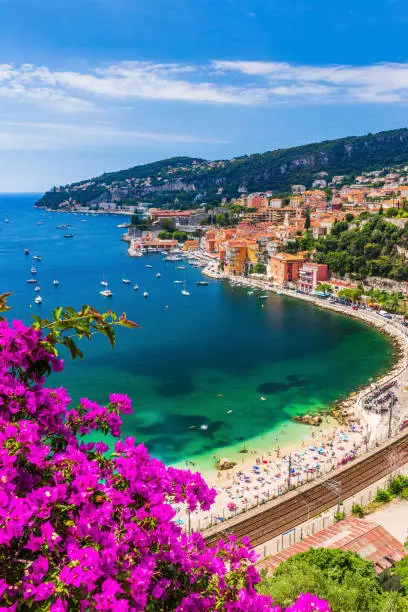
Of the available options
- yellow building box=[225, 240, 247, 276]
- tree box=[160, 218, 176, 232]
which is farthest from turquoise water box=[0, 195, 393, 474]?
tree box=[160, 218, 176, 232]

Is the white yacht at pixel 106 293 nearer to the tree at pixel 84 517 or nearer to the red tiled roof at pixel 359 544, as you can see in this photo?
the red tiled roof at pixel 359 544

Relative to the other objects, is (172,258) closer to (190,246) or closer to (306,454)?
(190,246)

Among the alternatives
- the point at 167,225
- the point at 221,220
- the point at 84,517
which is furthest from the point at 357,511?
the point at 167,225

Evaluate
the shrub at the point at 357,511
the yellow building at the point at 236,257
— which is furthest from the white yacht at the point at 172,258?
the shrub at the point at 357,511

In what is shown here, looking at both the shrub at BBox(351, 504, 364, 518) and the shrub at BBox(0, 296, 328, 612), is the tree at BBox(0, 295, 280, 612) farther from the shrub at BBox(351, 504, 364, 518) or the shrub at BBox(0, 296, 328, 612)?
the shrub at BBox(351, 504, 364, 518)

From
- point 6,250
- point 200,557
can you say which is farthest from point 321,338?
point 6,250

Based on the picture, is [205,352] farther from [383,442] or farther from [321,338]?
[383,442]
